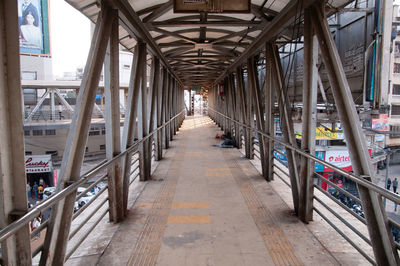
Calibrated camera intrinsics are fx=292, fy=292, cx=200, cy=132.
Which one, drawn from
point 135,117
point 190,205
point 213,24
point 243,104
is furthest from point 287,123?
point 243,104

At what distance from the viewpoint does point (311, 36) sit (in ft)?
11.2

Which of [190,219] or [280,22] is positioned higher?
[280,22]

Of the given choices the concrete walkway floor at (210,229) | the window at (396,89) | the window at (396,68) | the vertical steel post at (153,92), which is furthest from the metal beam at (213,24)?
the window at (396,89)

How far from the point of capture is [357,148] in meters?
2.66

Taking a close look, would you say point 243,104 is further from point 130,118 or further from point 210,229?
point 210,229

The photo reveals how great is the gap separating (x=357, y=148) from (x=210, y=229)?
1.80m

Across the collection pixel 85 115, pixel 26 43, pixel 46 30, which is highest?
pixel 46 30

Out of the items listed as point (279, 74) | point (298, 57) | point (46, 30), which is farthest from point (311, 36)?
point (46, 30)

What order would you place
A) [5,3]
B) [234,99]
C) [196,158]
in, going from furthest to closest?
[234,99] < [196,158] < [5,3]

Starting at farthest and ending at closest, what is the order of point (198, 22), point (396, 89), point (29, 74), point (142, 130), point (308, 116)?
1. point (29, 74)
2. point (396, 89)
3. point (142, 130)
4. point (198, 22)
5. point (308, 116)

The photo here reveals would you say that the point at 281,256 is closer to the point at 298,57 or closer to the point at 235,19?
the point at 235,19

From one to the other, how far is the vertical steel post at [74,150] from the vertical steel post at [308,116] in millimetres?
2313

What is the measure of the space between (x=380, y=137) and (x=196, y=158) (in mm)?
13098

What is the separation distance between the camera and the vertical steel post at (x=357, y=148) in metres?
2.33
